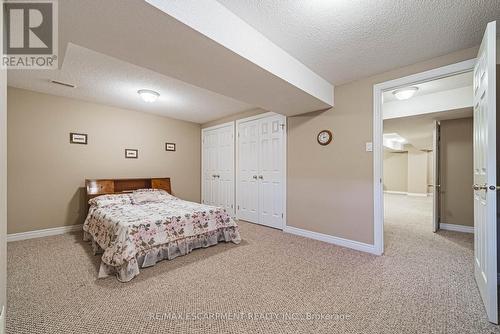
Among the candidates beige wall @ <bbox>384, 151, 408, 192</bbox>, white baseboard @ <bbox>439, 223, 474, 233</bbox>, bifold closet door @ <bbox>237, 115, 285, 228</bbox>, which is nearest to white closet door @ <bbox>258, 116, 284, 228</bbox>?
bifold closet door @ <bbox>237, 115, 285, 228</bbox>

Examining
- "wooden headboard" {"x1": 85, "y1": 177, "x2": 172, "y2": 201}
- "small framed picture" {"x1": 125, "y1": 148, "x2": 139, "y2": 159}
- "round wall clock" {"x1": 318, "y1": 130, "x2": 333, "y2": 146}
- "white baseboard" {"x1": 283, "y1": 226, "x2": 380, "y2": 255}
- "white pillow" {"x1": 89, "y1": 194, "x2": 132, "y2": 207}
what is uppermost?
"round wall clock" {"x1": 318, "y1": 130, "x2": 333, "y2": 146}

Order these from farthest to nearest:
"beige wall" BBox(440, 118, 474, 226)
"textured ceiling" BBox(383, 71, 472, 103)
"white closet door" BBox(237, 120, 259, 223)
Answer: "white closet door" BBox(237, 120, 259, 223) < "beige wall" BBox(440, 118, 474, 226) < "textured ceiling" BBox(383, 71, 472, 103)

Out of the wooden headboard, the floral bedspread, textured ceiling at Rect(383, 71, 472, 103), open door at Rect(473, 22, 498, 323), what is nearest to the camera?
open door at Rect(473, 22, 498, 323)

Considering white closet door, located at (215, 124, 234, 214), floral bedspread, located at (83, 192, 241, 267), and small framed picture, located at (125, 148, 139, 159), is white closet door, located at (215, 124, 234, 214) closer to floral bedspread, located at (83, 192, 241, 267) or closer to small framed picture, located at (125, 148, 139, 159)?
floral bedspread, located at (83, 192, 241, 267)

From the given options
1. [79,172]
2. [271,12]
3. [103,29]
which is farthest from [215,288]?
[79,172]

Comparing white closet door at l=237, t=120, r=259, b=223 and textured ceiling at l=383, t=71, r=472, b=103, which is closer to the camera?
textured ceiling at l=383, t=71, r=472, b=103

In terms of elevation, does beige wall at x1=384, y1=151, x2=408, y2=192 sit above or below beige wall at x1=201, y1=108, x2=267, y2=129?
below

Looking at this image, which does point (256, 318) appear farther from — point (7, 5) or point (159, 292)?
point (7, 5)

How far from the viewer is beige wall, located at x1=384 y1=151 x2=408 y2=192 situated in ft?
31.5

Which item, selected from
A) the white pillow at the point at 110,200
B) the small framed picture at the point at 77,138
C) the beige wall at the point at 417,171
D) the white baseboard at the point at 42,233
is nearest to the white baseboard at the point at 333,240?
the white pillow at the point at 110,200

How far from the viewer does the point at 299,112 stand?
3.41 metres

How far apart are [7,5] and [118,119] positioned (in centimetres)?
287

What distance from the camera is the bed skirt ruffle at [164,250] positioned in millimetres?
2061

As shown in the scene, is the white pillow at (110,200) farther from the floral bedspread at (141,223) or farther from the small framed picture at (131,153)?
the small framed picture at (131,153)
